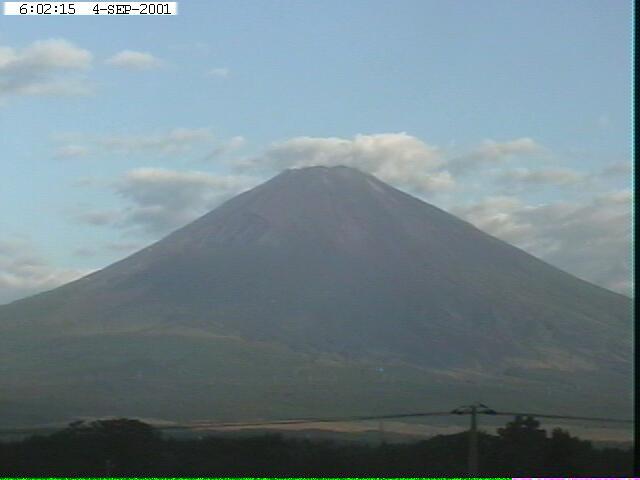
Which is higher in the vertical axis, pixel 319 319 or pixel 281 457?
pixel 319 319

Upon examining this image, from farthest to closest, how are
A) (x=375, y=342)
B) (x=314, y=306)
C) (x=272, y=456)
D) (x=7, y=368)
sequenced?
1. (x=314, y=306)
2. (x=375, y=342)
3. (x=7, y=368)
4. (x=272, y=456)

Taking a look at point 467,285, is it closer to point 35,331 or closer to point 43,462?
point 35,331

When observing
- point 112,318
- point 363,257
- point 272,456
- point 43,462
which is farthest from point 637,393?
point 363,257

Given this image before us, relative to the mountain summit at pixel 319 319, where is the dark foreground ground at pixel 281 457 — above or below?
below

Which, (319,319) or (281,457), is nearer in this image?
(281,457)
